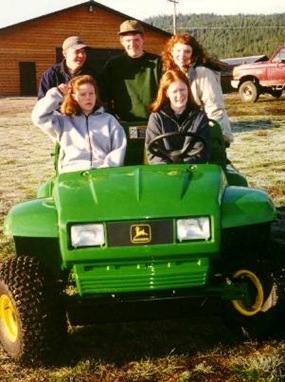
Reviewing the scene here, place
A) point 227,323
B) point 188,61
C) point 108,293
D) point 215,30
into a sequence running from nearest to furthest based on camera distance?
point 108,293 → point 227,323 → point 188,61 → point 215,30

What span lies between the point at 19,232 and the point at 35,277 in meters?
0.25

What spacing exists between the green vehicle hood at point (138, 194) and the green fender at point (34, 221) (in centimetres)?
8

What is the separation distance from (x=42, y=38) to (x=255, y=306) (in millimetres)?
33040

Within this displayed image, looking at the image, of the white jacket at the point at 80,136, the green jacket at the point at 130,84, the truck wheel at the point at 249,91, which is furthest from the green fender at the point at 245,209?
the truck wheel at the point at 249,91

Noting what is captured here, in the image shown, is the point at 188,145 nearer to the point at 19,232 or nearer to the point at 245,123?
the point at 19,232

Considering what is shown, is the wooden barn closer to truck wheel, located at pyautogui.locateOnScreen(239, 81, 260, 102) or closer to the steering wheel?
truck wheel, located at pyautogui.locateOnScreen(239, 81, 260, 102)

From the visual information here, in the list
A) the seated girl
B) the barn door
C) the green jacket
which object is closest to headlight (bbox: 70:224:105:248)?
the seated girl

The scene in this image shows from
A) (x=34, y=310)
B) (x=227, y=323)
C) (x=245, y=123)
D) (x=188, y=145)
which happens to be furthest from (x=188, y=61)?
(x=245, y=123)

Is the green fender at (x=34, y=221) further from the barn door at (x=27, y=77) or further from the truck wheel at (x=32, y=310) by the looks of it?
the barn door at (x=27, y=77)

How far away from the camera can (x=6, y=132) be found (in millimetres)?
16234

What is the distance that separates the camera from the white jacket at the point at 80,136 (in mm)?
4297

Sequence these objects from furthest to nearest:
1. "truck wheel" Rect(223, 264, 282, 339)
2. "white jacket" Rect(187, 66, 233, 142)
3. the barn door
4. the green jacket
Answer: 1. the barn door
2. the green jacket
3. "white jacket" Rect(187, 66, 233, 142)
4. "truck wheel" Rect(223, 264, 282, 339)

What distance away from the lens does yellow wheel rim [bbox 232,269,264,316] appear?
338cm

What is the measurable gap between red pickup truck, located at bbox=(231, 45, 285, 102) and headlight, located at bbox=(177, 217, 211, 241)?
Result: 19.0 metres
